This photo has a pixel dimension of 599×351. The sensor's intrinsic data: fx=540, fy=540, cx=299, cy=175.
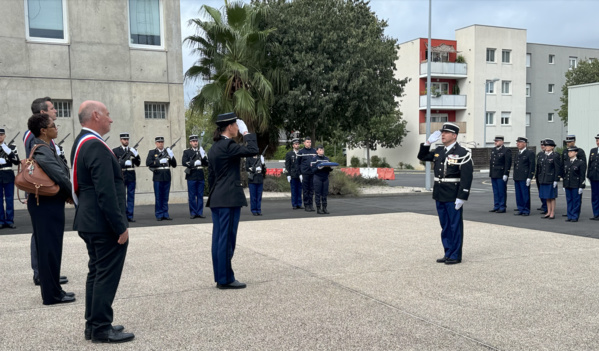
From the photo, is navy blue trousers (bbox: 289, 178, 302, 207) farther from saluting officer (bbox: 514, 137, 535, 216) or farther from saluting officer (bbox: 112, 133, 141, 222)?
saluting officer (bbox: 514, 137, 535, 216)

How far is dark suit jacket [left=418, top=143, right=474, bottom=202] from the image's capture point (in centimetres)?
763

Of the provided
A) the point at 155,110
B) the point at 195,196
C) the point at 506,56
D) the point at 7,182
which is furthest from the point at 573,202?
the point at 506,56

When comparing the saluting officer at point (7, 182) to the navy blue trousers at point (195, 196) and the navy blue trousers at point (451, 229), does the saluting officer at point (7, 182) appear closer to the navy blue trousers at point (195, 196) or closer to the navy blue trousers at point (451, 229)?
the navy blue trousers at point (195, 196)

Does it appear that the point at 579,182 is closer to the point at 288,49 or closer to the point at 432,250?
the point at 432,250

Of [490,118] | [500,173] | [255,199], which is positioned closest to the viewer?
[255,199]

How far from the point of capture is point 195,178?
44.0 feet

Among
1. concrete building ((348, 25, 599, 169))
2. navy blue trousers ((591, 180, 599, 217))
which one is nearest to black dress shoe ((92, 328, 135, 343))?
→ navy blue trousers ((591, 180, 599, 217))

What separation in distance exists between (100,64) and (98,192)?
13.5 m

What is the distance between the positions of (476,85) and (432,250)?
45.9 meters

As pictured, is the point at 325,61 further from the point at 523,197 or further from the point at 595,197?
the point at 595,197

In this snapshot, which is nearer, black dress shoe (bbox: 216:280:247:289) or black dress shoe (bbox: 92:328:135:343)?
black dress shoe (bbox: 92:328:135:343)

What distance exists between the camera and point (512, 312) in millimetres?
5203

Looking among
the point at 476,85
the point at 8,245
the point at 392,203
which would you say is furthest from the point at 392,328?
the point at 476,85

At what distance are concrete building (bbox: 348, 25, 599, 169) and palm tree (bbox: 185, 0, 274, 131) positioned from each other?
1271 inches
